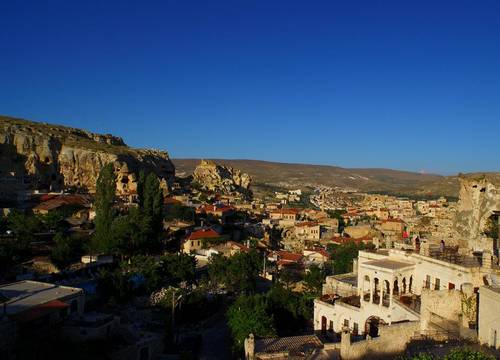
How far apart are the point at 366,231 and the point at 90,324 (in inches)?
1904

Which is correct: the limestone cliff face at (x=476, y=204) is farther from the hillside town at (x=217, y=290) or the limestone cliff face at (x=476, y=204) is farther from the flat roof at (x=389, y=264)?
the flat roof at (x=389, y=264)

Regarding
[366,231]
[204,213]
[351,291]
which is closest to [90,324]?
[351,291]

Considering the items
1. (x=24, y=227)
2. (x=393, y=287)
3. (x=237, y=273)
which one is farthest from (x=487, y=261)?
(x=24, y=227)

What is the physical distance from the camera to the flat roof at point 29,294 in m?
18.9

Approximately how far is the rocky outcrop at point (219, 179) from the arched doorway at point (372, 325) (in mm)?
72522

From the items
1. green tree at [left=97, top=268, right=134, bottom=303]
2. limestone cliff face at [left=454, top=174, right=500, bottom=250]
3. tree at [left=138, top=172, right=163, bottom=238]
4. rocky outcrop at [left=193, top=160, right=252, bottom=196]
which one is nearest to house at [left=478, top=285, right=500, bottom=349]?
limestone cliff face at [left=454, top=174, right=500, bottom=250]

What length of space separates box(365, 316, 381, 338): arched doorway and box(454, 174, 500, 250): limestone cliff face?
13.1 meters

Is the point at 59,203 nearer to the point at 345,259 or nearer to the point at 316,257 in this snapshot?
the point at 316,257

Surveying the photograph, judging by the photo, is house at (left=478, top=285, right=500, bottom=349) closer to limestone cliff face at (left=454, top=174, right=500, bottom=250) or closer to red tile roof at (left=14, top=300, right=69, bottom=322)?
red tile roof at (left=14, top=300, right=69, bottom=322)

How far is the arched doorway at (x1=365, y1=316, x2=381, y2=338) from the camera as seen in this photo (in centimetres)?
1966

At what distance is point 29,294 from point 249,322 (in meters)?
9.82

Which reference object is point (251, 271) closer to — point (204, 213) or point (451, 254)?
point (451, 254)

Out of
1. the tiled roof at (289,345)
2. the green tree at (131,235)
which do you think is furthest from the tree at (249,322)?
the green tree at (131,235)

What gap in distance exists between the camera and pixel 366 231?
204 ft
